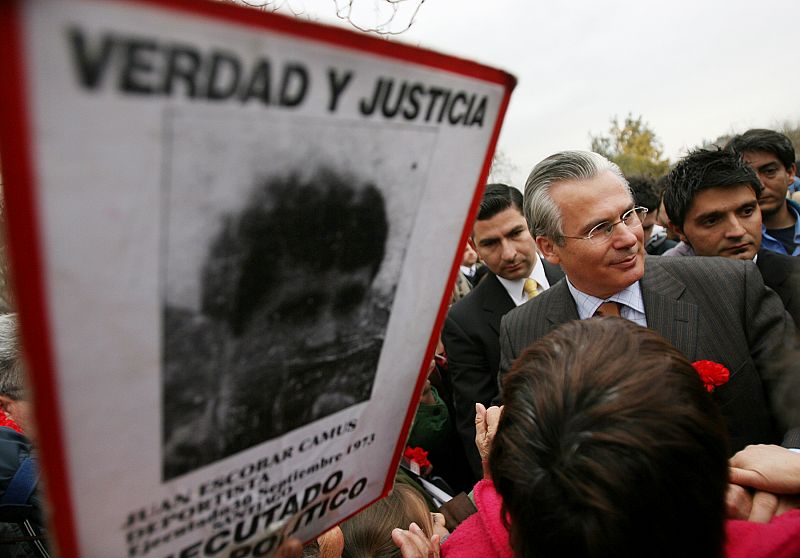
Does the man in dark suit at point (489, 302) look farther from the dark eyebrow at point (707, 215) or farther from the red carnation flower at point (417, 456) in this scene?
the dark eyebrow at point (707, 215)

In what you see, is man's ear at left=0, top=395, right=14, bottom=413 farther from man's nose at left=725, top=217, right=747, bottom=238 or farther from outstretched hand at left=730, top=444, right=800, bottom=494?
man's nose at left=725, top=217, right=747, bottom=238

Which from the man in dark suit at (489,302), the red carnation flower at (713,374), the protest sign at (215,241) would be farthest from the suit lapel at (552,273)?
the protest sign at (215,241)

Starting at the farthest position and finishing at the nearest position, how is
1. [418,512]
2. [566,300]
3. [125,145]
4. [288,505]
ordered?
1. [566,300]
2. [418,512]
3. [288,505]
4. [125,145]

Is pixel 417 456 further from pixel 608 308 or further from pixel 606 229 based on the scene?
pixel 606 229

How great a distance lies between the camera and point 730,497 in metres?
1.16

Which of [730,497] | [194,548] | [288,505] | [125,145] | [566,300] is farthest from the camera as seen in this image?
[566,300]

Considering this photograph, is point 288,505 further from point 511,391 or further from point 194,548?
point 511,391

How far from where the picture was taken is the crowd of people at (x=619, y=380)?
803mm

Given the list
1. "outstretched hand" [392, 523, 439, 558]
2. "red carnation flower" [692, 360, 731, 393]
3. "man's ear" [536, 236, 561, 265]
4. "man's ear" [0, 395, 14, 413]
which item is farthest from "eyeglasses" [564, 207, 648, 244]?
"man's ear" [0, 395, 14, 413]

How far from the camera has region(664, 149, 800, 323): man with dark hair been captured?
2.57 meters

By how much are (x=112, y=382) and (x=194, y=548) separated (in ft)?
1.02

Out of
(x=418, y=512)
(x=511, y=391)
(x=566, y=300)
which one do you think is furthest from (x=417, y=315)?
(x=566, y=300)

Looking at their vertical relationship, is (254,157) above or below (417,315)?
above

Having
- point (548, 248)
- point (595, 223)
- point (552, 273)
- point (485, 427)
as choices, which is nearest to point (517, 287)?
point (552, 273)
